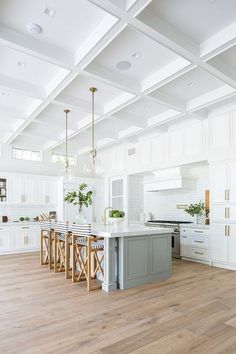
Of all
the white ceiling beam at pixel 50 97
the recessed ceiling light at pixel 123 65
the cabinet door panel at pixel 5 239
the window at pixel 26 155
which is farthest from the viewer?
the window at pixel 26 155

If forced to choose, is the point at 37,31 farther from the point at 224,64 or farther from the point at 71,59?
the point at 224,64

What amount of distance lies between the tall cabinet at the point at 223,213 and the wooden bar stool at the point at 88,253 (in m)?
2.45

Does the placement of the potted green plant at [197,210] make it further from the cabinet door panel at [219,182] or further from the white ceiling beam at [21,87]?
the white ceiling beam at [21,87]

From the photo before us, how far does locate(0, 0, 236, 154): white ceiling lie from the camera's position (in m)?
2.80

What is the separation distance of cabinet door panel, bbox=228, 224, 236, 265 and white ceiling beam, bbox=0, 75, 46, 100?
13.8 ft

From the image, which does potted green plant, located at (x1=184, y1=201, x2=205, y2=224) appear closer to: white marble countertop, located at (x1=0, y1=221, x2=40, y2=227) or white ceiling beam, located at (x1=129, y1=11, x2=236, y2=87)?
white ceiling beam, located at (x1=129, y1=11, x2=236, y2=87)

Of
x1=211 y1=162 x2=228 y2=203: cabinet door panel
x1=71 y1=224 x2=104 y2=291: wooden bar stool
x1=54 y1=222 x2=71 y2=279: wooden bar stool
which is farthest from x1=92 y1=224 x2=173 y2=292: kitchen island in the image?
x1=211 y1=162 x2=228 y2=203: cabinet door panel

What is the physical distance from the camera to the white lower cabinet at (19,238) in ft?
23.6

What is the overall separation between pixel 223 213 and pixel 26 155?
5.91 metres

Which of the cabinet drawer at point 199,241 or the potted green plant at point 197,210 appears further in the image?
the potted green plant at point 197,210

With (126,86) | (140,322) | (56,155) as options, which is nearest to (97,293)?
(140,322)

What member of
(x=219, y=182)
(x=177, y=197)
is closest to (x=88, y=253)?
(x=219, y=182)

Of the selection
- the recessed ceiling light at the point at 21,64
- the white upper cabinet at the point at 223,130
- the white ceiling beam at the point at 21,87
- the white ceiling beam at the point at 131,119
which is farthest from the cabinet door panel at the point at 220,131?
the recessed ceiling light at the point at 21,64

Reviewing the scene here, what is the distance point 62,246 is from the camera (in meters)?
5.57
